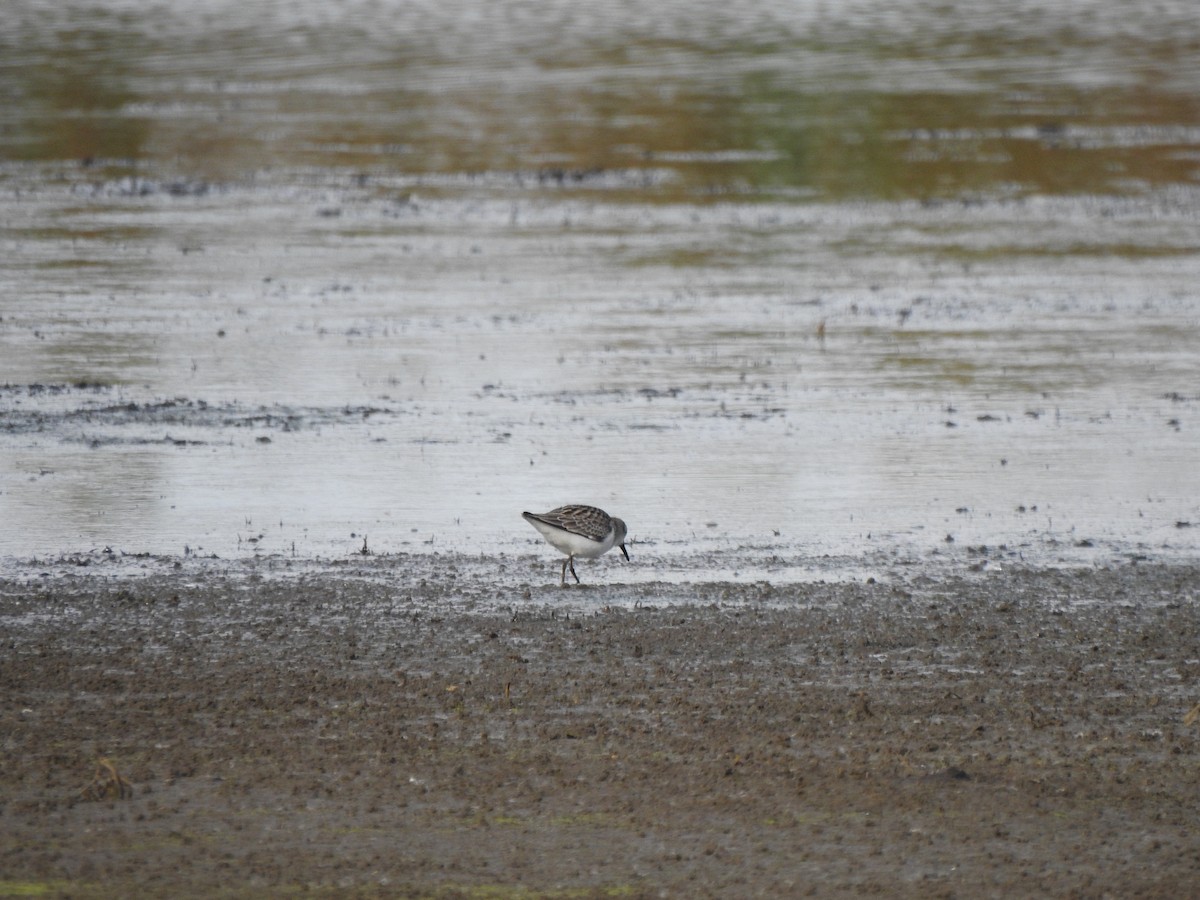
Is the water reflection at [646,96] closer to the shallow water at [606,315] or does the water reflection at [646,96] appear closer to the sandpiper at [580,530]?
the shallow water at [606,315]

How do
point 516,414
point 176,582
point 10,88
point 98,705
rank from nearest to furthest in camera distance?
point 98,705, point 176,582, point 516,414, point 10,88

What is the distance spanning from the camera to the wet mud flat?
6961mm

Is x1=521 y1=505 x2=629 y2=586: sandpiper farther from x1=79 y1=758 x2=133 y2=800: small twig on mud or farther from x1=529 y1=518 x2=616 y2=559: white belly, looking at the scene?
x1=79 y1=758 x2=133 y2=800: small twig on mud

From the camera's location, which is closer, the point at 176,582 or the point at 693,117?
the point at 176,582

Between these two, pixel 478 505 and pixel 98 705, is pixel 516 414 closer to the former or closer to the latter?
pixel 478 505

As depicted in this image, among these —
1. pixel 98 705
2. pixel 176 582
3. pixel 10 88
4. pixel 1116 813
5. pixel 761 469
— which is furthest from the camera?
pixel 10 88

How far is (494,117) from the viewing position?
118ft

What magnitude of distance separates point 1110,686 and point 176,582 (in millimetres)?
4859

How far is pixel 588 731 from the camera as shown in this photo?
830 centimetres

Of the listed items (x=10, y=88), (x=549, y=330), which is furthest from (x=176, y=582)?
(x=10, y=88)

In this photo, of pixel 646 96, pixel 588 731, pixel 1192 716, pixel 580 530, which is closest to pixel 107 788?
pixel 588 731

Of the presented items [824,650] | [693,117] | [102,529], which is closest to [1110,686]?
[824,650]

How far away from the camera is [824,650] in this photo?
9453 mm

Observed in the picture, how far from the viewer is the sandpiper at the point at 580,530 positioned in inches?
418
